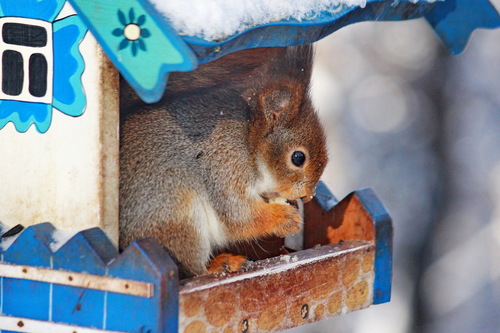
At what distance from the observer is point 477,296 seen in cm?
606

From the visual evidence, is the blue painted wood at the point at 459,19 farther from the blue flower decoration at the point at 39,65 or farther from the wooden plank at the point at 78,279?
the wooden plank at the point at 78,279

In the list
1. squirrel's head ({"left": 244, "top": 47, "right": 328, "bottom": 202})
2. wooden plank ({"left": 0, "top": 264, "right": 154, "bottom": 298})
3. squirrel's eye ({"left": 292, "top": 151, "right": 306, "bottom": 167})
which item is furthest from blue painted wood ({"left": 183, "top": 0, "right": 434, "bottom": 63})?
wooden plank ({"left": 0, "top": 264, "right": 154, "bottom": 298})

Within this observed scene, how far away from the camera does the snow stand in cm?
150

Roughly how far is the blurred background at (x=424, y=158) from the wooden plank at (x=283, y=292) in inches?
150

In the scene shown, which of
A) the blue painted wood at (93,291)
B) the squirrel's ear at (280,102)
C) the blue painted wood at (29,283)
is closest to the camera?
the blue painted wood at (93,291)

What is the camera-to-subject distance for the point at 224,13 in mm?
1567

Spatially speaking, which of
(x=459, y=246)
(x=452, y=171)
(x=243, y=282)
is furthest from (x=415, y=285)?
(x=243, y=282)

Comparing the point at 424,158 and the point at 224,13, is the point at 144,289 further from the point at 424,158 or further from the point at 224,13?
the point at 424,158

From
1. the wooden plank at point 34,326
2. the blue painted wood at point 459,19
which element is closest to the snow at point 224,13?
the wooden plank at point 34,326

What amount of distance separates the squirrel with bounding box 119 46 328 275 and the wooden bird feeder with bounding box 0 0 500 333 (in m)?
0.15

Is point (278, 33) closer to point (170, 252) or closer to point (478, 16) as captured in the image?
point (170, 252)

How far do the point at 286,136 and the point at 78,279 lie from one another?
2.57 ft

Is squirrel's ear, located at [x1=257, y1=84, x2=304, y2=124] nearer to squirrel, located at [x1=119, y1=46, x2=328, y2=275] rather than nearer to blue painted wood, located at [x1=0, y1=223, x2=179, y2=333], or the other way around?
squirrel, located at [x1=119, y1=46, x2=328, y2=275]

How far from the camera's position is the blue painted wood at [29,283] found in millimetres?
1636
